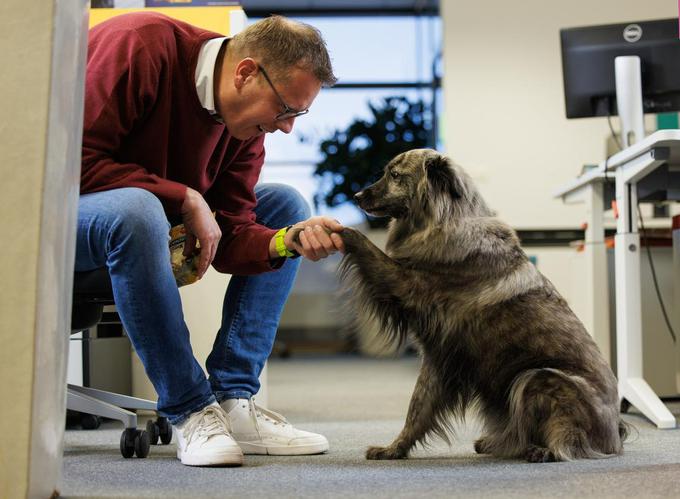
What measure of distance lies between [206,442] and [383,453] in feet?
1.37

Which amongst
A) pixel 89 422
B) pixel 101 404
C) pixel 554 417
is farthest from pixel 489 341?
pixel 89 422

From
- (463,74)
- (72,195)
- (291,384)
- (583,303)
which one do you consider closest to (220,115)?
(72,195)

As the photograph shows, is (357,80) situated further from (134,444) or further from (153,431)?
(134,444)

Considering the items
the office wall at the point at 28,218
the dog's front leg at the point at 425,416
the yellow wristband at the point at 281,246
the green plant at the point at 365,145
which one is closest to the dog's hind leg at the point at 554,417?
the dog's front leg at the point at 425,416

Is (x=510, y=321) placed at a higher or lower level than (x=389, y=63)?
lower

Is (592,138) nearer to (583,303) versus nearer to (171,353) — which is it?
(583,303)

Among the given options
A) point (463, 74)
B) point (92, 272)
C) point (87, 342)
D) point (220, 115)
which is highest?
point (463, 74)

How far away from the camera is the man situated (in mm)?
1575

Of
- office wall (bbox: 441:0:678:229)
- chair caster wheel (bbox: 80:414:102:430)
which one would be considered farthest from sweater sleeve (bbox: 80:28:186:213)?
office wall (bbox: 441:0:678:229)

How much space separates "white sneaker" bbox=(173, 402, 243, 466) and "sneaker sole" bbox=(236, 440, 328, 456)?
0.65ft

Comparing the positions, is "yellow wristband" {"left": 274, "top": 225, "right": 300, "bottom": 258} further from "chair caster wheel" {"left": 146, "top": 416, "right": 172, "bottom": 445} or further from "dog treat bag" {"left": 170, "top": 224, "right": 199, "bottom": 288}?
"chair caster wheel" {"left": 146, "top": 416, "right": 172, "bottom": 445}

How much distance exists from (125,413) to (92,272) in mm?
418

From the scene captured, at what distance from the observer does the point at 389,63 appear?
7.78m

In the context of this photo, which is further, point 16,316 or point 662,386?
point 662,386
